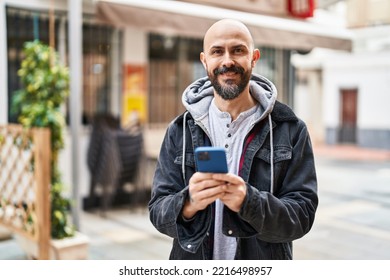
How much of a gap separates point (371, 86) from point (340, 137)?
11.6 ft

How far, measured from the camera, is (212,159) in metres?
1.12

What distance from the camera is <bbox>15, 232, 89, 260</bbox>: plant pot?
3.03 meters

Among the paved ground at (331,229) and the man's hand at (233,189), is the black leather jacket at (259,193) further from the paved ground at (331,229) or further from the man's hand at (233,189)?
the paved ground at (331,229)

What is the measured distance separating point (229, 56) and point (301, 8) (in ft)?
5.40

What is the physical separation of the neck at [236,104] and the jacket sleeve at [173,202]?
16 centimetres

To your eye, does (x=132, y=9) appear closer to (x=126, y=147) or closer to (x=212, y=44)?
(x=212, y=44)

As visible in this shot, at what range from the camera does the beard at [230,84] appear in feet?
4.34

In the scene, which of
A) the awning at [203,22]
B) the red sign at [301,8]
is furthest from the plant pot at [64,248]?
the red sign at [301,8]

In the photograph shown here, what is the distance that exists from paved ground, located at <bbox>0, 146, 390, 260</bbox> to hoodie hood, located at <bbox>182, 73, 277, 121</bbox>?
1189mm

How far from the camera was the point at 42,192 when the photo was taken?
121 inches

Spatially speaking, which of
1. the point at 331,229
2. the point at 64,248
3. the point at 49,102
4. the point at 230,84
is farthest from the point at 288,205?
the point at 331,229

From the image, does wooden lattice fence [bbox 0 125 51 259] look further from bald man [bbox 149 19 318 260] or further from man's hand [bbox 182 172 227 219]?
man's hand [bbox 182 172 227 219]

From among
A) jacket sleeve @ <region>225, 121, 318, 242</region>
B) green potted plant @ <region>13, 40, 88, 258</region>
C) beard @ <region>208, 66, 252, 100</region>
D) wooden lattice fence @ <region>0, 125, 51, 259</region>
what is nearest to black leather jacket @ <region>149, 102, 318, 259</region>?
jacket sleeve @ <region>225, 121, 318, 242</region>
